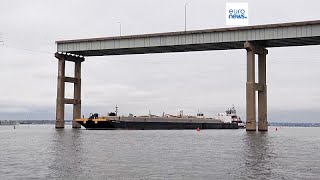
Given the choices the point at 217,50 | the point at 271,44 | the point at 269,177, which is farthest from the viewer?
the point at 217,50

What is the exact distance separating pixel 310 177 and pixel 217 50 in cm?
8484

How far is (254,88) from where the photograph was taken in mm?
93312

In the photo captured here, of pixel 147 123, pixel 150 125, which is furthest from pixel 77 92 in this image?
pixel 150 125

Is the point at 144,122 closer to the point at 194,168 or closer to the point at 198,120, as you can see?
the point at 198,120

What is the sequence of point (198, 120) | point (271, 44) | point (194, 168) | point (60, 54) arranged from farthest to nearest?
point (198, 120) → point (60, 54) → point (271, 44) → point (194, 168)

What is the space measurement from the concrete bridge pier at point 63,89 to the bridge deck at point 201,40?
7.92ft

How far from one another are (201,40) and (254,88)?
1445 cm

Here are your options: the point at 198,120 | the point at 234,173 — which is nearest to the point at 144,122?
the point at 198,120

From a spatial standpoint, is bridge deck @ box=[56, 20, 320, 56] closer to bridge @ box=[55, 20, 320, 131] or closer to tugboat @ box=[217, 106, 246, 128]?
bridge @ box=[55, 20, 320, 131]

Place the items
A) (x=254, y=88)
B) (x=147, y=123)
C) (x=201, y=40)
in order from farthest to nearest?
(x=147, y=123), (x=201, y=40), (x=254, y=88)

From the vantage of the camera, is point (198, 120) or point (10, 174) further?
point (198, 120)

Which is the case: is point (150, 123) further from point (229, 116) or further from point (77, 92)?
point (229, 116)

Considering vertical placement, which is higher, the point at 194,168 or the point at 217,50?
the point at 217,50

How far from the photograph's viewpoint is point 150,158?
3356 cm
